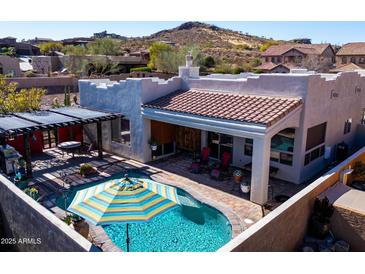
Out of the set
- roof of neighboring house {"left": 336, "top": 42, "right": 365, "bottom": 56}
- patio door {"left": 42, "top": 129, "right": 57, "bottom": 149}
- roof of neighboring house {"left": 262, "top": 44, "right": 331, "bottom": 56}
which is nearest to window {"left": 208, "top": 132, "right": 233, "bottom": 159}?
patio door {"left": 42, "top": 129, "right": 57, "bottom": 149}

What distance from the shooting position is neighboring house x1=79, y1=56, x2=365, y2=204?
1333 cm

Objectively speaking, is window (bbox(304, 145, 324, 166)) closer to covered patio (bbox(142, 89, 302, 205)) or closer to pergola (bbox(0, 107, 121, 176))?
covered patio (bbox(142, 89, 302, 205))

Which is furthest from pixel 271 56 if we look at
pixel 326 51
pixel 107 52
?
pixel 107 52

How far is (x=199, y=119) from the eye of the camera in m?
15.0

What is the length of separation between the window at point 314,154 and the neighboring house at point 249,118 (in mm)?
47

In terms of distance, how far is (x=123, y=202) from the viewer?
333 inches

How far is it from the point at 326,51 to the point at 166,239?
81.6m

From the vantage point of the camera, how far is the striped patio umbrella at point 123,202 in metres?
8.12

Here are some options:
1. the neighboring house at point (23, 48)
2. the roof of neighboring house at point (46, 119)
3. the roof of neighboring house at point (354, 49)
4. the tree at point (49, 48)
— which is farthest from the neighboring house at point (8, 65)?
the roof of neighboring house at point (354, 49)

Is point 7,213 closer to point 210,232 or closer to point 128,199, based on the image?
point 128,199

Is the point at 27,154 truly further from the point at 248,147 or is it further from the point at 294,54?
the point at 294,54

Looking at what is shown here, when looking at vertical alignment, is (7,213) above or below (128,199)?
below

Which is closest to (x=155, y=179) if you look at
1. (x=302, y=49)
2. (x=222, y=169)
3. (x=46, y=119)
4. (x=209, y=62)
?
(x=222, y=169)

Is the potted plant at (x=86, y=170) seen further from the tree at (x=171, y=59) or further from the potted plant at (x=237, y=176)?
the tree at (x=171, y=59)
